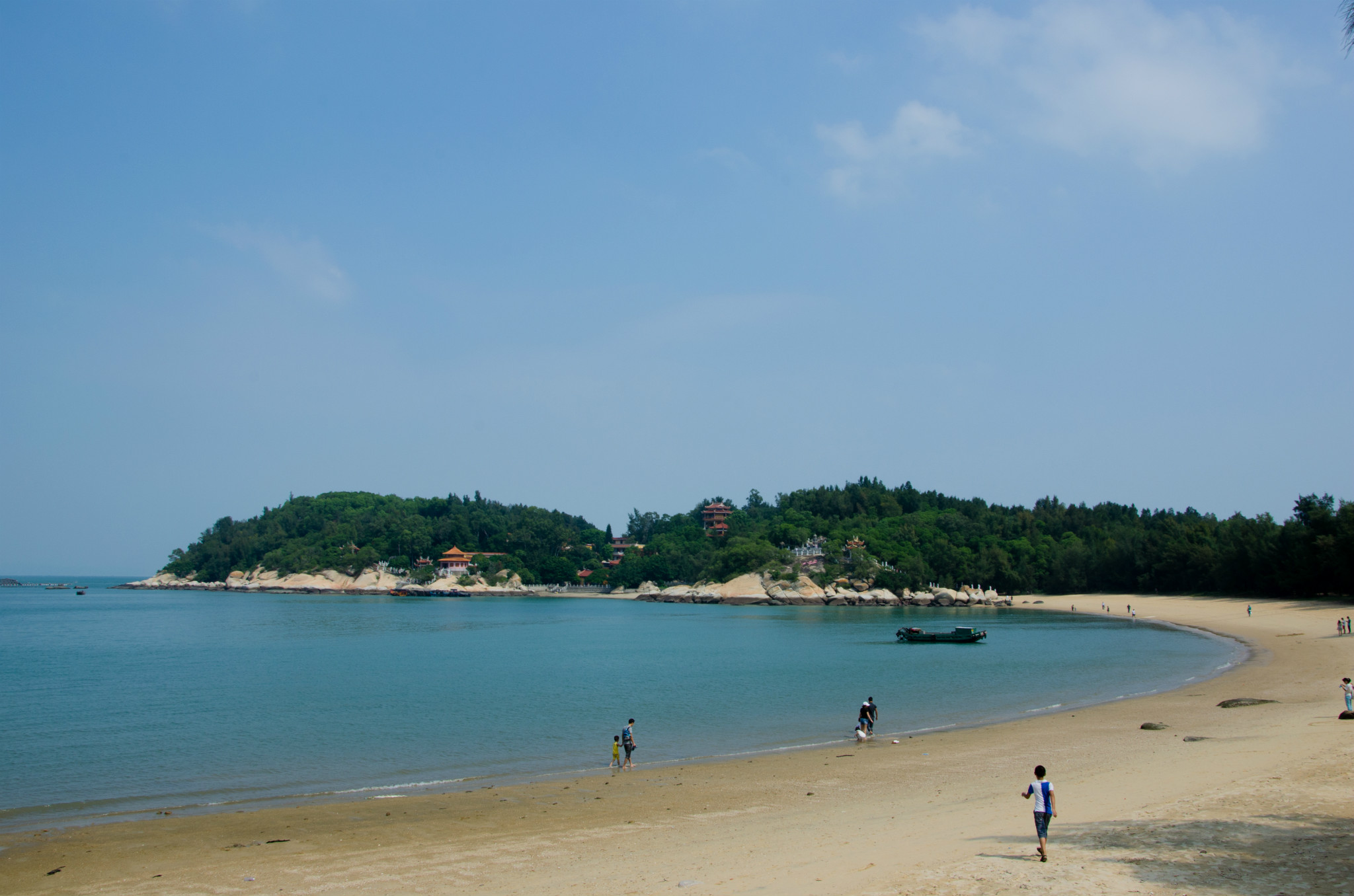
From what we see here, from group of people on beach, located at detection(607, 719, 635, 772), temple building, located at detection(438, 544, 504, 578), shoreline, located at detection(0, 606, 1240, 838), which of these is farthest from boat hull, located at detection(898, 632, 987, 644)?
temple building, located at detection(438, 544, 504, 578)

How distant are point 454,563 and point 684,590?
2286 inches

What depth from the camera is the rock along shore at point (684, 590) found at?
401ft

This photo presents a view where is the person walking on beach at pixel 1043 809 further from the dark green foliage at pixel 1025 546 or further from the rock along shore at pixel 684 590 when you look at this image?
the rock along shore at pixel 684 590

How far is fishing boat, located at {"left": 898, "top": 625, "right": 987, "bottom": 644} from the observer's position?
63250 millimetres

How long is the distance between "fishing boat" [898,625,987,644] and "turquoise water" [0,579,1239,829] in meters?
0.97

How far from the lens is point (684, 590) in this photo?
152m

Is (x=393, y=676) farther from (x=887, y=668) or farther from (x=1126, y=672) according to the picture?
(x=1126, y=672)

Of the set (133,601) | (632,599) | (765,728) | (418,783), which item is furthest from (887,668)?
(133,601)

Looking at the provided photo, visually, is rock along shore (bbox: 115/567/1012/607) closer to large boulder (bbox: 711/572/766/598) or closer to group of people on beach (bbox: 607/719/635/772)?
large boulder (bbox: 711/572/766/598)

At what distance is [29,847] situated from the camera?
618 inches

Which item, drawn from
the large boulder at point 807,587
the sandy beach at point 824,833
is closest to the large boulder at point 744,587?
the large boulder at point 807,587

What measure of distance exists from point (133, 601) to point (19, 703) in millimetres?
133700

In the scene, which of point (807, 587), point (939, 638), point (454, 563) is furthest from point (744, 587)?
point (454, 563)

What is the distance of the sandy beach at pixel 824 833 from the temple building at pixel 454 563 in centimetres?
16472
